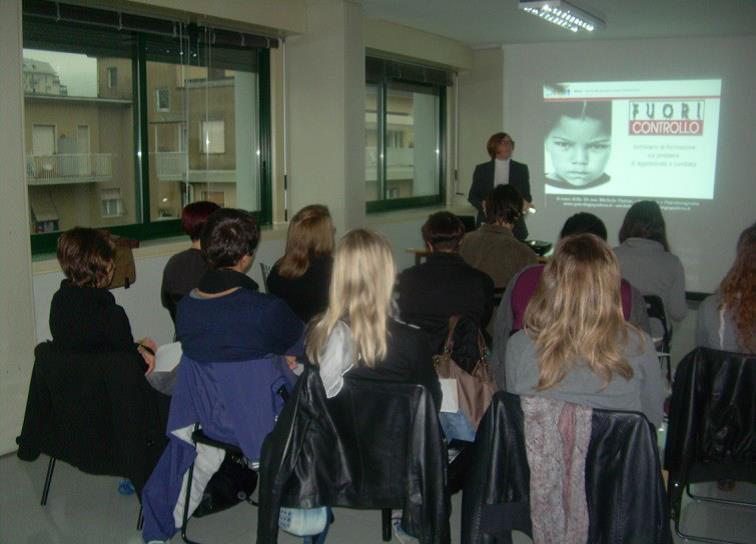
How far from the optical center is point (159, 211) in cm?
530

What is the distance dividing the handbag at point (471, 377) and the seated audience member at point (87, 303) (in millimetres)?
1142

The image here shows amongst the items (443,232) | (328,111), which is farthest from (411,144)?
(443,232)

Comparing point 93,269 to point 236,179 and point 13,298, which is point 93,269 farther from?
A: point 236,179

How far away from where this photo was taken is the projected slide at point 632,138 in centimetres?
754

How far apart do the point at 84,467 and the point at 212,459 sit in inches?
18.0

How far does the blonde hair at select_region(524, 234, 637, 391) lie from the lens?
2186mm

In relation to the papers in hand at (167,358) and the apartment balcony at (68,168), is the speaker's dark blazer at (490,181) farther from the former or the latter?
the papers in hand at (167,358)

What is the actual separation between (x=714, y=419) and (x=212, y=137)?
161 inches

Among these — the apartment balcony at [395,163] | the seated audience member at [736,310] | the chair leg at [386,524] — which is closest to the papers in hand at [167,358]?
the chair leg at [386,524]

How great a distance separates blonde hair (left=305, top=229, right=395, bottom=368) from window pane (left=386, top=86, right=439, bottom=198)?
5471mm

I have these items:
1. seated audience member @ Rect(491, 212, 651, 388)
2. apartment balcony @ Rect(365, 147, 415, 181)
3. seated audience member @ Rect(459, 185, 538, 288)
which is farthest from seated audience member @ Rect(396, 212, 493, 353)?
apartment balcony @ Rect(365, 147, 415, 181)

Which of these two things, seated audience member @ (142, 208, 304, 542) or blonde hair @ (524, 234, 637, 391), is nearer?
blonde hair @ (524, 234, 637, 391)

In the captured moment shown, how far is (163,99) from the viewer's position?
17.2ft

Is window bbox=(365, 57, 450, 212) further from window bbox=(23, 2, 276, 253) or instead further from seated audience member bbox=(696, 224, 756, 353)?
seated audience member bbox=(696, 224, 756, 353)
